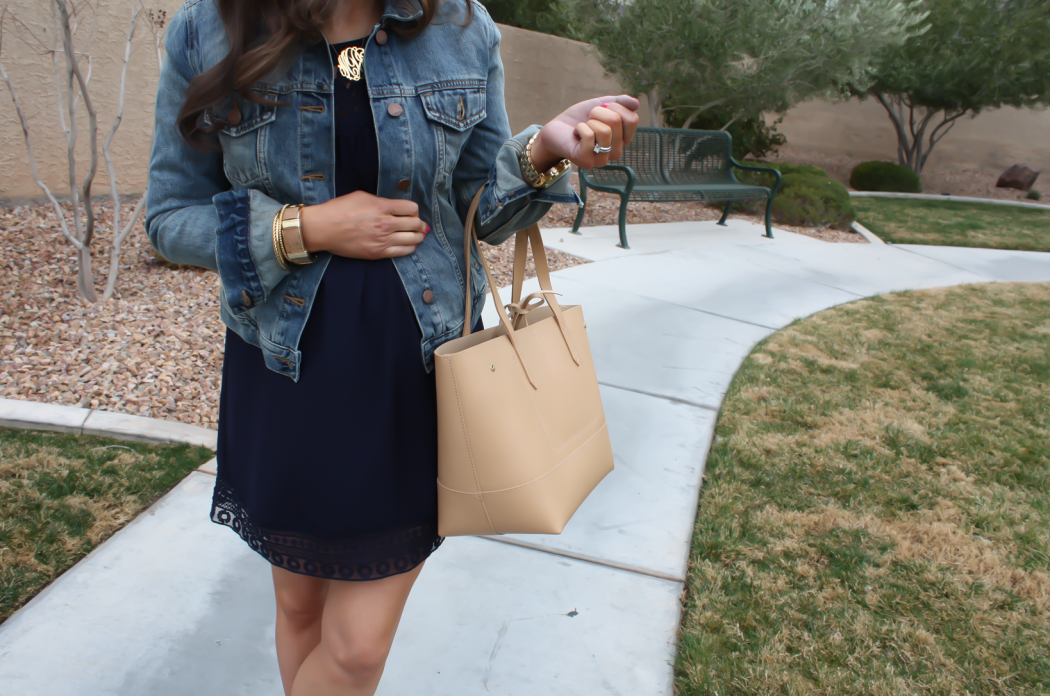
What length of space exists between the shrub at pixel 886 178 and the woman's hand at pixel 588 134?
48.7 ft

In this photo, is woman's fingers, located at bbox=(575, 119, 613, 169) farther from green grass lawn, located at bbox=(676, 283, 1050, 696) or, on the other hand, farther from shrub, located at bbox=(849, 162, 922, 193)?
shrub, located at bbox=(849, 162, 922, 193)

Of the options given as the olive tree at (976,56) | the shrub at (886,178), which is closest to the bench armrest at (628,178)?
the olive tree at (976,56)

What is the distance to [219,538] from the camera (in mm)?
2385

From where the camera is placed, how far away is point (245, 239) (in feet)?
3.75

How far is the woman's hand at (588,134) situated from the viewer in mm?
1118

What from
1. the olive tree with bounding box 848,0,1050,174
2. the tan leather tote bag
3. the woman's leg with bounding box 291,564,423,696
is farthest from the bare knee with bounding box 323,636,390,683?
the olive tree with bounding box 848,0,1050,174

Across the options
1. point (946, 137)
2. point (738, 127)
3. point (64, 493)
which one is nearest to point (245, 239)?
point (64, 493)

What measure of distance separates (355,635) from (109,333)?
318 centimetres

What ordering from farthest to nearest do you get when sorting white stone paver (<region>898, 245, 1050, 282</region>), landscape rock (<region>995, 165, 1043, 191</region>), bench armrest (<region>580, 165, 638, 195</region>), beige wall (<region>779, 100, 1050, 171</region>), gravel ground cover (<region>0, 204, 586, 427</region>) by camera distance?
beige wall (<region>779, 100, 1050, 171</region>) → landscape rock (<region>995, 165, 1043, 191</region>) → white stone paver (<region>898, 245, 1050, 282</region>) → bench armrest (<region>580, 165, 638, 195</region>) → gravel ground cover (<region>0, 204, 586, 427</region>)

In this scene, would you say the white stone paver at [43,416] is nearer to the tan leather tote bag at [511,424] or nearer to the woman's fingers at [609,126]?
the tan leather tote bag at [511,424]

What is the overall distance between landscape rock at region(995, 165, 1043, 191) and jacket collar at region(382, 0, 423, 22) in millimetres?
19022

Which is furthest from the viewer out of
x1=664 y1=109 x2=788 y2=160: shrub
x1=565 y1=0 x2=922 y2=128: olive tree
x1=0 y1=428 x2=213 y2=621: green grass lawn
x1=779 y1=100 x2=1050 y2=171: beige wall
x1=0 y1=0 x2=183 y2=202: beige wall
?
x1=779 y1=100 x2=1050 y2=171: beige wall

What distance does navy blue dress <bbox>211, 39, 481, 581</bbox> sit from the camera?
1186 millimetres

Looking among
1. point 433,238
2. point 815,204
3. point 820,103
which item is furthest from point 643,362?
point 820,103
